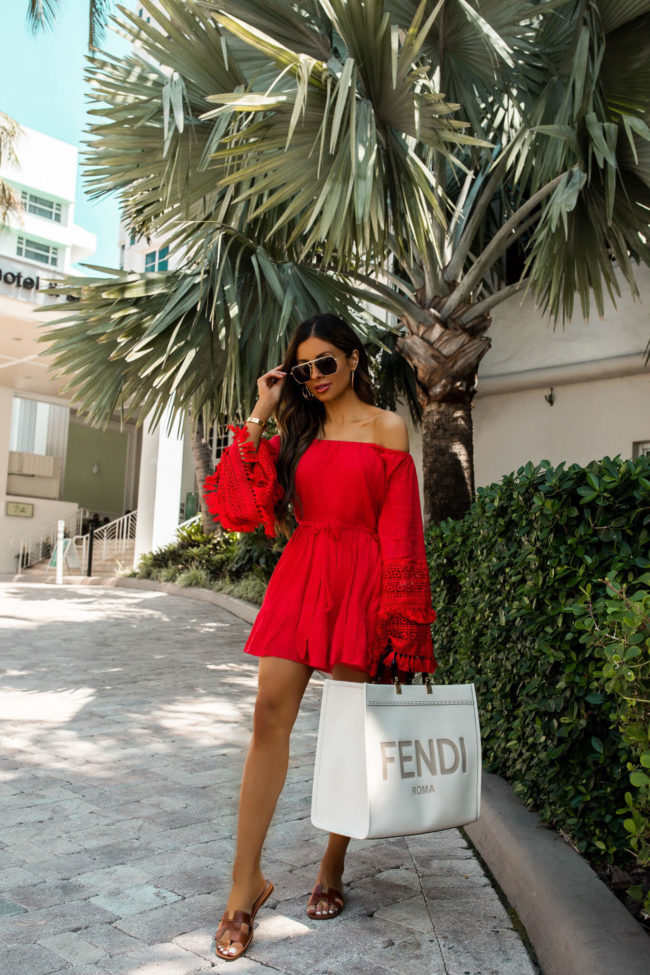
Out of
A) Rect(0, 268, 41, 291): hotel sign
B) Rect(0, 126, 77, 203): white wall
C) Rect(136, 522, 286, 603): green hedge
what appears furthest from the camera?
Rect(0, 126, 77, 203): white wall

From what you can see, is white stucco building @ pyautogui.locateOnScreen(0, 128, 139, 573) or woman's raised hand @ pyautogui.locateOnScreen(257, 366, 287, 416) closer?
woman's raised hand @ pyautogui.locateOnScreen(257, 366, 287, 416)

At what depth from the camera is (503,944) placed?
233 cm

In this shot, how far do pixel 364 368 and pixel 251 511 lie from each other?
64 centimetres

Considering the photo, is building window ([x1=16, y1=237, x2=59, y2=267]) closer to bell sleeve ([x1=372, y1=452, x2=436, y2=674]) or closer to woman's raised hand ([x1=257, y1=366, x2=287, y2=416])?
woman's raised hand ([x1=257, y1=366, x2=287, y2=416])

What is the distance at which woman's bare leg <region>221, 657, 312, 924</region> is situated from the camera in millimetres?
2334

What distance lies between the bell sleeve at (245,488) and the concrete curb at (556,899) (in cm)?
127

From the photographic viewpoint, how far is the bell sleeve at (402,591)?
7.80 feet

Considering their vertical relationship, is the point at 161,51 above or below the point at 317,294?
above

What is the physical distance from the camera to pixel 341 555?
248cm

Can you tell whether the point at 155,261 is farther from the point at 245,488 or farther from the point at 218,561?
the point at 245,488

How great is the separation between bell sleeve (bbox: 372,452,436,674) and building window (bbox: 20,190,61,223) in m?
32.9

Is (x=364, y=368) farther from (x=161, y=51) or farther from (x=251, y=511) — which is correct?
(x=161, y=51)

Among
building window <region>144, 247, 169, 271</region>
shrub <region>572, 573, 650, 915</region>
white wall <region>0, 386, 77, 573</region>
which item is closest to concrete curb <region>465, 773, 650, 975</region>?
shrub <region>572, 573, 650, 915</region>

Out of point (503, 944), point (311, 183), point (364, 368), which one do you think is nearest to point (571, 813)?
point (503, 944)
